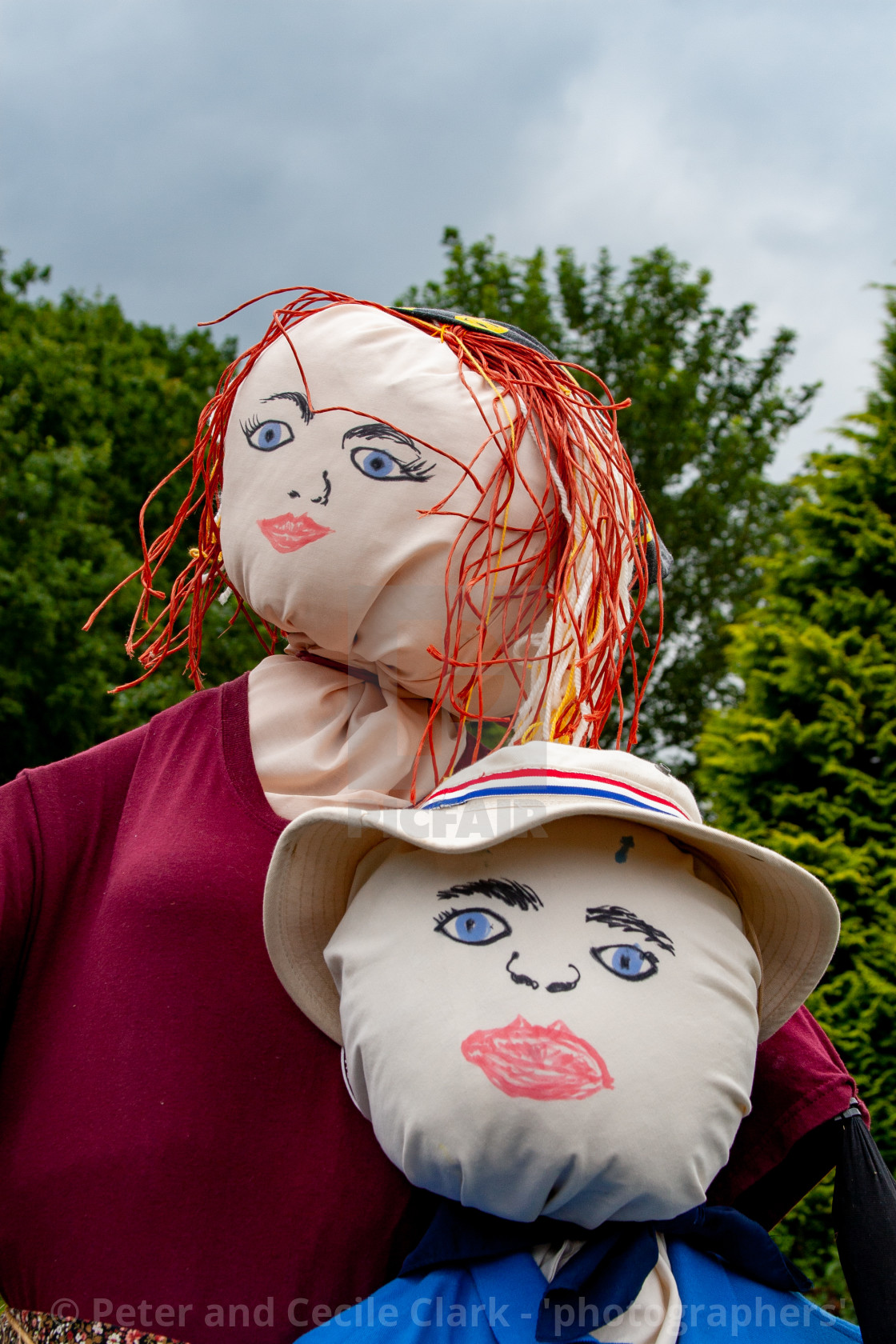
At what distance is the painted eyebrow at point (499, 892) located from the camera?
1.10 m

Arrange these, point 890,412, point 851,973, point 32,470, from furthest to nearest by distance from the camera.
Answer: point 32,470, point 890,412, point 851,973

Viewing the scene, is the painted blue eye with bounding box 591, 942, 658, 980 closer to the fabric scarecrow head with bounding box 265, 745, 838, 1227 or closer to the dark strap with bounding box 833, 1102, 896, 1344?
the fabric scarecrow head with bounding box 265, 745, 838, 1227

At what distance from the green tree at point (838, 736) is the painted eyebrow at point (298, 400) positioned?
2.31 metres

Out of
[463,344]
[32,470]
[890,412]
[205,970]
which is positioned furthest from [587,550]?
[32,470]

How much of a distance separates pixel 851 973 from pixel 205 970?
235 cm

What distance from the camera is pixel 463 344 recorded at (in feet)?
4.94

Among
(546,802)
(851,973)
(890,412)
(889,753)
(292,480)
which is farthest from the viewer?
(890,412)

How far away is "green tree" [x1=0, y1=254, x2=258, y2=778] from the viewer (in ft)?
19.5

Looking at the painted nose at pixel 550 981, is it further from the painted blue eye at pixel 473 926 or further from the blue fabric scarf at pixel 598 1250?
the blue fabric scarf at pixel 598 1250

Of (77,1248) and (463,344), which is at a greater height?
(463,344)

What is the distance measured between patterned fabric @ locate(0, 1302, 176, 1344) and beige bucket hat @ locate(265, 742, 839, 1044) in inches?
14.1

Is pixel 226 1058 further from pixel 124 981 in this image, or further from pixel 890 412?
pixel 890 412

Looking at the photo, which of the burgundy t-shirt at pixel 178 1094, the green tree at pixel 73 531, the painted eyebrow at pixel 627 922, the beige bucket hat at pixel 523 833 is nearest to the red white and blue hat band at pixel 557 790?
the beige bucket hat at pixel 523 833

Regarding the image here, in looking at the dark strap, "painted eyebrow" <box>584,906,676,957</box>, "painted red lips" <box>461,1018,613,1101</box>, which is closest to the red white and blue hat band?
"painted eyebrow" <box>584,906,676,957</box>
